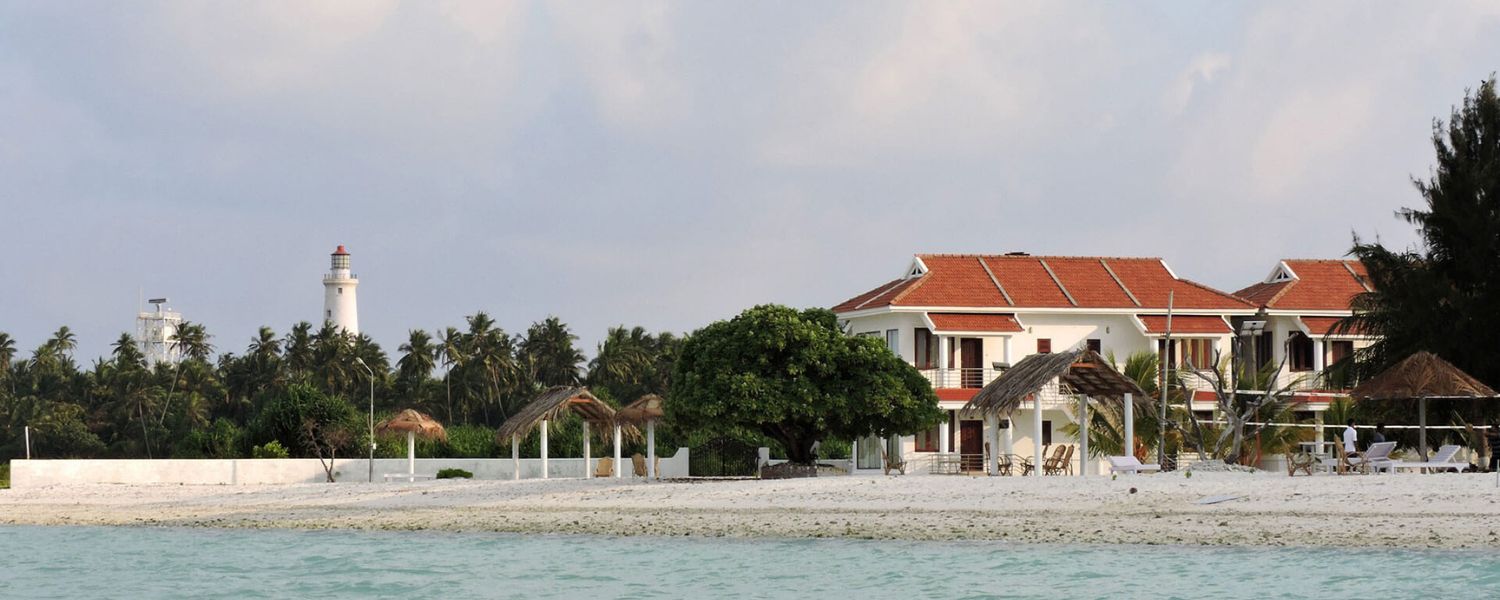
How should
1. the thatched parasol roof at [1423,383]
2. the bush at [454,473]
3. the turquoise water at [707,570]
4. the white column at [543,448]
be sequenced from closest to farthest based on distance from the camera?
the turquoise water at [707,570], the thatched parasol roof at [1423,383], the white column at [543,448], the bush at [454,473]

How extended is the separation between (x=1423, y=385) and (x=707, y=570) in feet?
43.3

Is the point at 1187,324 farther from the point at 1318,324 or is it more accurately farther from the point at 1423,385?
the point at 1423,385

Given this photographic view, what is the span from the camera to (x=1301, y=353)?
46.6 metres

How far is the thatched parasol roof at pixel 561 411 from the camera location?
3816 centimetres

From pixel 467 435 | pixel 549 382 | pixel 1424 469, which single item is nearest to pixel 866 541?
pixel 1424 469

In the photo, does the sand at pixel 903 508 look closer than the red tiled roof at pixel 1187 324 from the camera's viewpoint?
Yes

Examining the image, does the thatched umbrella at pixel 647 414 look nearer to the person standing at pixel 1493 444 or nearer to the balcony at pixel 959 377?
the balcony at pixel 959 377

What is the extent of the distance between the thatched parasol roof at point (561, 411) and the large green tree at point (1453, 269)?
53.2 feet

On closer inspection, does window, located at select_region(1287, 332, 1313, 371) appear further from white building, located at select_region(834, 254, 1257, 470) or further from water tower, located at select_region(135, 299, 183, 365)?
water tower, located at select_region(135, 299, 183, 365)

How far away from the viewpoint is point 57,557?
28.1m

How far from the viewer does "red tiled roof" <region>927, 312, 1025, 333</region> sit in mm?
42750

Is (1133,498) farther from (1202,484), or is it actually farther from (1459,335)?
(1459,335)

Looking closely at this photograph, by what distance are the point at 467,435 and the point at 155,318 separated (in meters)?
65.9

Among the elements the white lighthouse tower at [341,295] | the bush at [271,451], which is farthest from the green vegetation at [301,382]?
the bush at [271,451]
